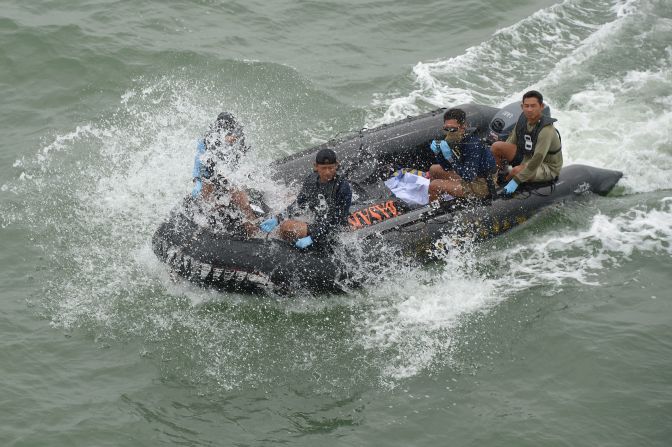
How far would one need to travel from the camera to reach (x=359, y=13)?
15.5 metres

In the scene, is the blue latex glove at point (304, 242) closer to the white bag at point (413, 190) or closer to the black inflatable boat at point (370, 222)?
the black inflatable boat at point (370, 222)

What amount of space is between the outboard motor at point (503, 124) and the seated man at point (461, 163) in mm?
1219

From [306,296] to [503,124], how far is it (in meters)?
3.63

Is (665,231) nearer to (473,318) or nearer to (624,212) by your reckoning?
(624,212)

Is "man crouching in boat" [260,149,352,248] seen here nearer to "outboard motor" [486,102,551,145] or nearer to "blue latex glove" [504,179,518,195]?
"blue latex glove" [504,179,518,195]

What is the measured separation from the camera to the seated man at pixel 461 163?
27.5 ft

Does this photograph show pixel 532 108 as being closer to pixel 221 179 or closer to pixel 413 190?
pixel 413 190

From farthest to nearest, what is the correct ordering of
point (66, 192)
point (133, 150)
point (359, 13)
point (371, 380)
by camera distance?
point (359, 13) < point (133, 150) < point (66, 192) < point (371, 380)

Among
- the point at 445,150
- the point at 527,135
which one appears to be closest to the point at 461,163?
the point at 445,150

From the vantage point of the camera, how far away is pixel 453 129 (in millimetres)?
8352

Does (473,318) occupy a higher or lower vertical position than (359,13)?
lower

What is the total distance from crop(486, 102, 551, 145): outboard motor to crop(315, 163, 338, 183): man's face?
117 inches

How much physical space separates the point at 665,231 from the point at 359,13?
8240mm

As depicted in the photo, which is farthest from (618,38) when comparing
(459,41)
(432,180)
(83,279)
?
(83,279)
